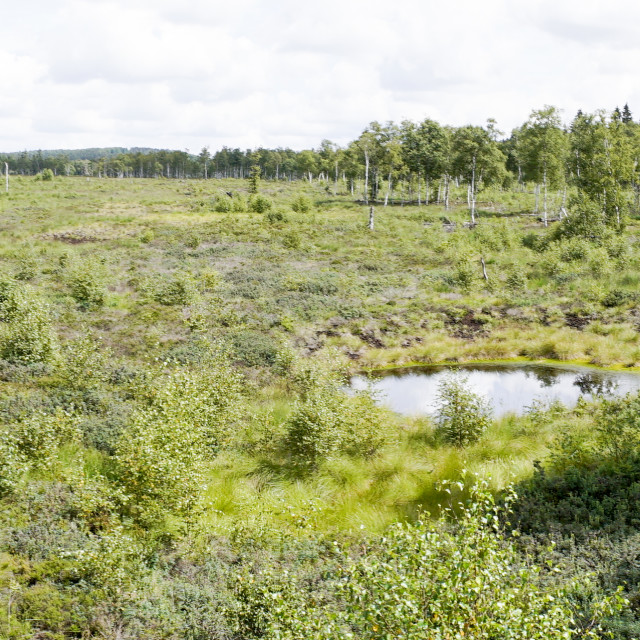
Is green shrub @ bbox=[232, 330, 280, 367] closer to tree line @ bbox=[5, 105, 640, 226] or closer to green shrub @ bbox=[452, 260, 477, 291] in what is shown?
green shrub @ bbox=[452, 260, 477, 291]

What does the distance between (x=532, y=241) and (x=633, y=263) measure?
1033 centimetres

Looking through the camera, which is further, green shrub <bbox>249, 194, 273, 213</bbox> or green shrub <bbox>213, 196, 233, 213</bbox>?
green shrub <bbox>213, 196, 233, 213</bbox>

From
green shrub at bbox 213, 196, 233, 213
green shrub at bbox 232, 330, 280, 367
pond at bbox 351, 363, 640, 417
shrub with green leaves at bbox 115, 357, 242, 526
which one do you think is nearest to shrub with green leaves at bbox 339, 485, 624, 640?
shrub with green leaves at bbox 115, 357, 242, 526

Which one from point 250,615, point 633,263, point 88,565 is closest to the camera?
point 250,615

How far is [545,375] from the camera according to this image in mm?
21672

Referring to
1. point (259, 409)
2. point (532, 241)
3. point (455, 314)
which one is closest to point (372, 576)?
point (259, 409)

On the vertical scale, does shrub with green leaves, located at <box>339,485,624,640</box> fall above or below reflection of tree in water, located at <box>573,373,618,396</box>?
above

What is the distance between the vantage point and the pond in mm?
18734

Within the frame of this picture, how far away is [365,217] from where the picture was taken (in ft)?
191

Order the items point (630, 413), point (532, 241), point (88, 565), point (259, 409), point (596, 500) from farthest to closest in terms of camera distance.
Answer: point (532, 241)
point (259, 409)
point (630, 413)
point (596, 500)
point (88, 565)

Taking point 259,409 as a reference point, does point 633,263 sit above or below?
above

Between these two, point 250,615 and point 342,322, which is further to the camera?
point 342,322

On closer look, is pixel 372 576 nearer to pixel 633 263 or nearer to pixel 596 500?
pixel 596 500

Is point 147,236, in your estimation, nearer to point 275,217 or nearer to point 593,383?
point 275,217
